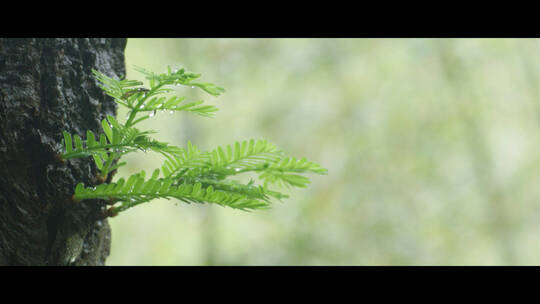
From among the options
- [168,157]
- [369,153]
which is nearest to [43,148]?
[168,157]

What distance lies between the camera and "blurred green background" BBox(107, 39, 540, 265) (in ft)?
14.2

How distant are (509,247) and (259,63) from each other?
9.55ft

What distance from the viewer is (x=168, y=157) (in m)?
0.59

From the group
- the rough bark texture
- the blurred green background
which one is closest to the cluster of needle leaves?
the rough bark texture

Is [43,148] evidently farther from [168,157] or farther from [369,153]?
[369,153]

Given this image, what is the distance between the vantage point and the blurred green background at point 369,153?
14.2 feet

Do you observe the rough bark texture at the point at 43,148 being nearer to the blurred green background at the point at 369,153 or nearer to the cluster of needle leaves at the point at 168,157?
the cluster of needle leaves at the point at 168,157

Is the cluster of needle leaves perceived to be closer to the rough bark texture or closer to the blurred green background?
the rough bark texture

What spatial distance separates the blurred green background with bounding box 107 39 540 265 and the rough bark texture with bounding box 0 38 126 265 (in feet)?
12.3

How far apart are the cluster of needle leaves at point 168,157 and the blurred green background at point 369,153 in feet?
12.3
